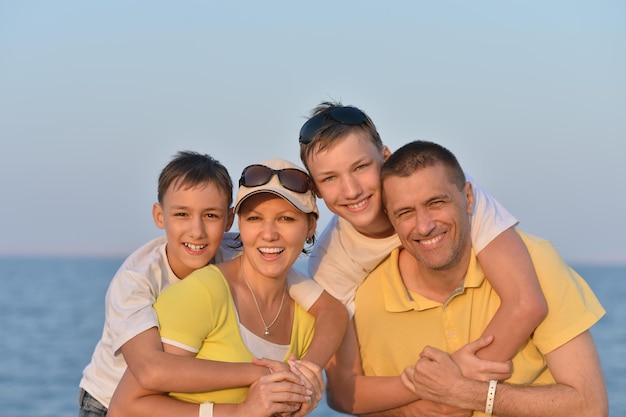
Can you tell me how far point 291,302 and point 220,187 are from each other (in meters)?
0.77

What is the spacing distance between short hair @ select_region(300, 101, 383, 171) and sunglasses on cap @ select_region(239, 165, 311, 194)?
0.49 metres

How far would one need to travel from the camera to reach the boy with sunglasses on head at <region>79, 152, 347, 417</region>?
4895 millimetres

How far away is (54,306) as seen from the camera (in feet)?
155

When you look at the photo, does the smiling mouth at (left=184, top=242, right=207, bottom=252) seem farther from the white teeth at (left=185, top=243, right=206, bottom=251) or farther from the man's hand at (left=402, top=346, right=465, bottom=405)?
the man's hand at (left=402, top=346, right=465, bottom=405)

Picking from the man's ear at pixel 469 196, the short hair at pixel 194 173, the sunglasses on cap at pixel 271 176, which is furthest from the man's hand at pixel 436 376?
the short hair at pixel 194 173

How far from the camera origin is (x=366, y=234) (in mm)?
5602

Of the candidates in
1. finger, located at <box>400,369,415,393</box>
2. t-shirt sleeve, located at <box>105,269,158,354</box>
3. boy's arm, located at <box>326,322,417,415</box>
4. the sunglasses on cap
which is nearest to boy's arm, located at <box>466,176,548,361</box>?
finger, located at <box>400,369,415,393</box>

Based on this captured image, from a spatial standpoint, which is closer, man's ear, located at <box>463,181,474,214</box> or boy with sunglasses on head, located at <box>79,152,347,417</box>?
boy with sunglasses on head, located at <box>79,152,347,417</box>

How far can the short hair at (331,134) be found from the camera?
5320mm

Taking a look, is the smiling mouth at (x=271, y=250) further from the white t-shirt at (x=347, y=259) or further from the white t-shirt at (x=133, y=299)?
the white t-shirt at (x=347, y=259)

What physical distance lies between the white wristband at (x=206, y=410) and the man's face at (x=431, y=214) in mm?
1449

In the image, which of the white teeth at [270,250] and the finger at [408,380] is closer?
the white teeth at [270,250]

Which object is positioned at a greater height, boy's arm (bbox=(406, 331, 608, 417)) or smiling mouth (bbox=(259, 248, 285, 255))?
smiling mouth (bbox=(259, 248, 285, 255))

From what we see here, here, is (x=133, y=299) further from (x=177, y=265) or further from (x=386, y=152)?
(x=386, y=152)
